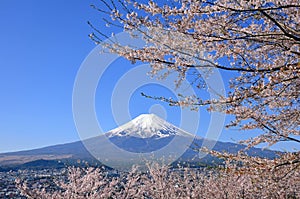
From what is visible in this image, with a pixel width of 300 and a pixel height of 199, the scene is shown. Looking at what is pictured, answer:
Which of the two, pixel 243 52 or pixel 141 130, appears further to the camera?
pixel 141 130

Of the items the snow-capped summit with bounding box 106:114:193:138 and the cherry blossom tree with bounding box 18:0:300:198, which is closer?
the cherry blossom tree with bounding box 18:0:300:198

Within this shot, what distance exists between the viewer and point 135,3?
317cm

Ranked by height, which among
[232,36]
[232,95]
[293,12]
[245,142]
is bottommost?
[245,142]

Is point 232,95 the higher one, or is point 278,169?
point 232,95

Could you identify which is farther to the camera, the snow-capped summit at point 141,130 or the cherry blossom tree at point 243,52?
the snow-capped summit at point 141,130

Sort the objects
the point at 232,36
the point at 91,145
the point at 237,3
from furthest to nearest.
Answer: the point at 91,145 → the point at 232,36 → the point at 237,3

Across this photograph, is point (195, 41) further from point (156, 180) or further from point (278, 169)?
point (156, 180)

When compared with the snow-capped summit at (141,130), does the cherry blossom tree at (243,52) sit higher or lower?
lower

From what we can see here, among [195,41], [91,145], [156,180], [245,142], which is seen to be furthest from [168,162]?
[91,145]

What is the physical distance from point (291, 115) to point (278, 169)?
29.8 inches

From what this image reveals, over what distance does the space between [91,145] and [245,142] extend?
281ft

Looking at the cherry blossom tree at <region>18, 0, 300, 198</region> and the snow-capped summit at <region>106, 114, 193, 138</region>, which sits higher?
the snow-capped summit at <region>106, 114, 193, 138</region>

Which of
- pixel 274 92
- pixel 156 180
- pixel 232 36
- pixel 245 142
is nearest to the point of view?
pixel 232 36

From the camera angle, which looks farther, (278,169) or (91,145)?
(91,145)
